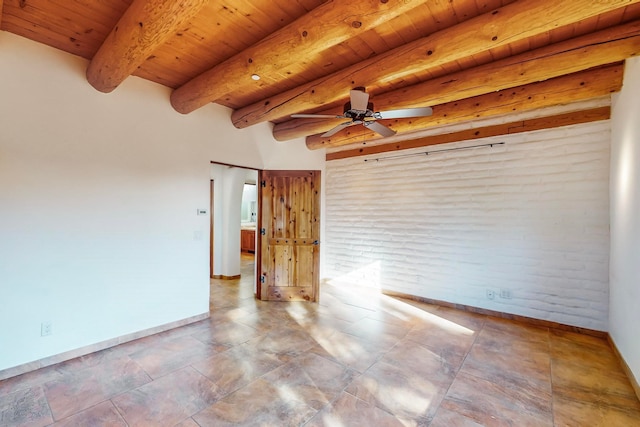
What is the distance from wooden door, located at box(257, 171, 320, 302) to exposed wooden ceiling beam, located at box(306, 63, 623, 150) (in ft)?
5.56

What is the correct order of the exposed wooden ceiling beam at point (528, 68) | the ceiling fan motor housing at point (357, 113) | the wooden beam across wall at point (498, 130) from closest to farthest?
the exposed wooden ceiling beam at point (528, 68)
the ceiling fan motor housing at point (357, 113)
the wooden beam across wall at point (498, 130)

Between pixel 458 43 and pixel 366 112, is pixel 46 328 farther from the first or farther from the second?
pixel 458 43

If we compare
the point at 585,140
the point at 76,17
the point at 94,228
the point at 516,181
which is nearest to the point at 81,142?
the point at 94,228

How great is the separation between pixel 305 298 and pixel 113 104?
11.7 ft

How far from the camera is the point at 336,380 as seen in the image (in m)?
2.42

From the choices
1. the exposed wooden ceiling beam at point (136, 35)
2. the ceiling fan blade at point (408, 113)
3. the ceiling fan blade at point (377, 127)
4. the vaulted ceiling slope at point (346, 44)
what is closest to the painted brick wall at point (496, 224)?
the vaulted ceiling slope at point (346, 44)

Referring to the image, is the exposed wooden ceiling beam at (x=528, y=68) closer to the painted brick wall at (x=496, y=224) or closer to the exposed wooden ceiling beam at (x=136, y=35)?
the painted brick wall at (x=496, y=224)

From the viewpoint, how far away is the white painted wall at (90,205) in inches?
96.0

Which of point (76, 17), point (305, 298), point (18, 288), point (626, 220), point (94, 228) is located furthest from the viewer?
point (305, 298)

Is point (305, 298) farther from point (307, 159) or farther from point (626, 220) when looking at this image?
point (626, 220)

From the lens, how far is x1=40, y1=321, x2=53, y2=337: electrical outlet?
2.57 m

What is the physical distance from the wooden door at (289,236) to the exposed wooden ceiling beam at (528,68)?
1796 millimetres

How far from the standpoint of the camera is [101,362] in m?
2.67

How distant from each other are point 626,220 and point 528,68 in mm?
1655
